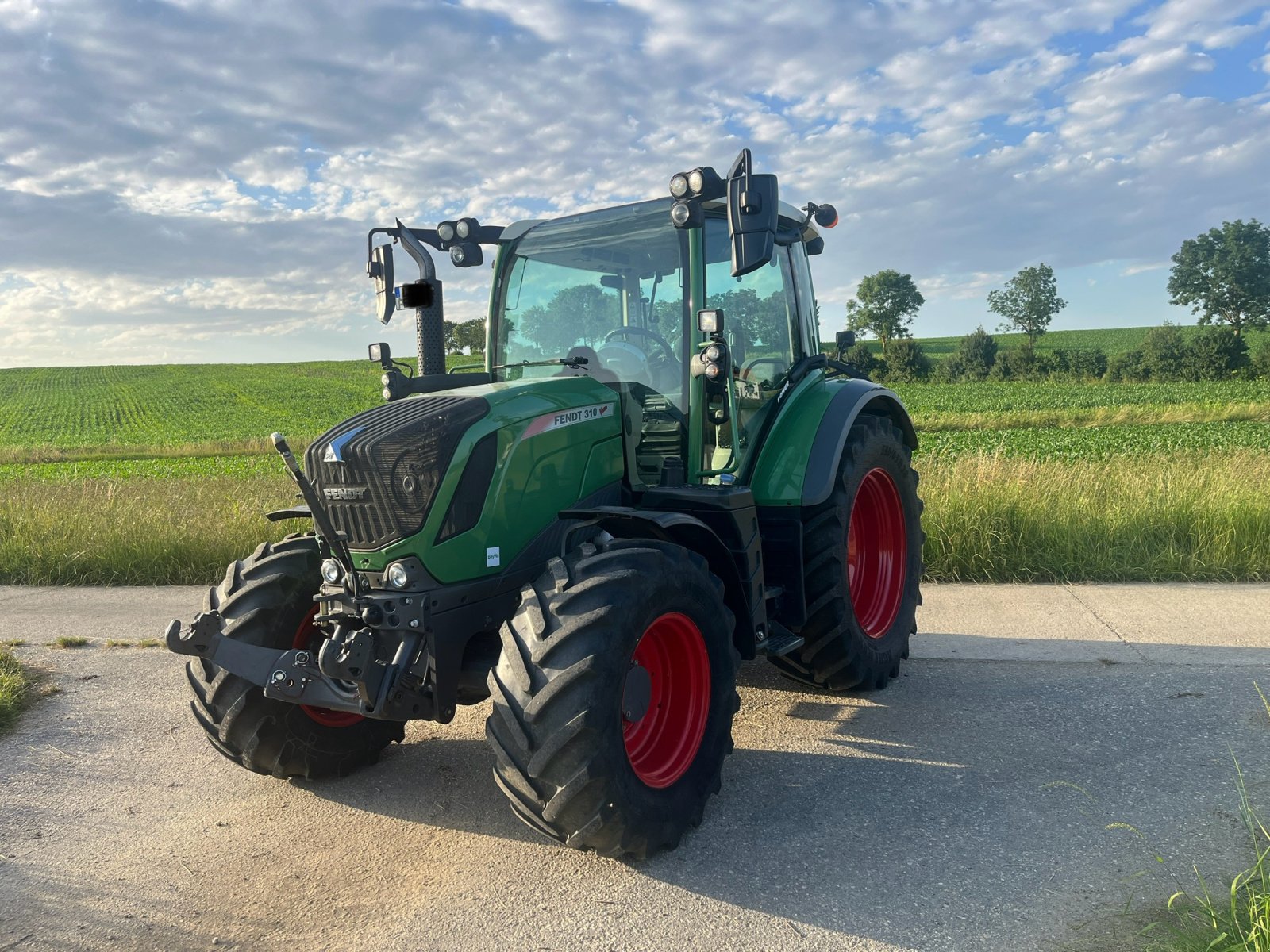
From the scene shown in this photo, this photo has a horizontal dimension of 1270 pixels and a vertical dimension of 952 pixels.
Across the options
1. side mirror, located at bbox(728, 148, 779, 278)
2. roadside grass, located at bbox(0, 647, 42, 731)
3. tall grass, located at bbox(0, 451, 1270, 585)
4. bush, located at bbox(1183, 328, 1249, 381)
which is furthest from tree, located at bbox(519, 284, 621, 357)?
bush, located at bbox(1183, 328, 1249, 381)

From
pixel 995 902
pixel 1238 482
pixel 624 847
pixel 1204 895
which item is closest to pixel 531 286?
pixel 624 847

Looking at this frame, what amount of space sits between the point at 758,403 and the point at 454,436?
190 centimetres

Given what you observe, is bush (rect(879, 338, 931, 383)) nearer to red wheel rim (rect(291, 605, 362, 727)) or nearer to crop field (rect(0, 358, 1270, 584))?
crop field (rect(0, 358, 1270, 584))

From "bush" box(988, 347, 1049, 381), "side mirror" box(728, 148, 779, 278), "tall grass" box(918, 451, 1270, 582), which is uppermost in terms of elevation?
"bush" box(988, 347, 1049, 381)

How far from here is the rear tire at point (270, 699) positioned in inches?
145

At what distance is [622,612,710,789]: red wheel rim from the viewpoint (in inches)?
135

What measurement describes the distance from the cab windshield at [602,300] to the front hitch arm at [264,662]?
172 centimetres

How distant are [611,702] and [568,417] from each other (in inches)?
50.1

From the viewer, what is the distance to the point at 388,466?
11.0 ft

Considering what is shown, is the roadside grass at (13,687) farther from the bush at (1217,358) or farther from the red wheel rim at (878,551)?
the bush at (1217,358)

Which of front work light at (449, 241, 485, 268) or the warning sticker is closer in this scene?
the warning sticker

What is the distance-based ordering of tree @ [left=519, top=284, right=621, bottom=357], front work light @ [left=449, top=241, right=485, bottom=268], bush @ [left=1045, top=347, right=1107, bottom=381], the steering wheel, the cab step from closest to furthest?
the cab step → the steering wheel → tree @ [left=519, top=284, right=621, bottom=357] → front work light @ [left=449, top=241, right=485, bottom=268] → bush @ [left=1045, top=347, right=1107, bottom=381]

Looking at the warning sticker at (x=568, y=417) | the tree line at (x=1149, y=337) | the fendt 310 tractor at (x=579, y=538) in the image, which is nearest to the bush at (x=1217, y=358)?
the tree line at (x=1149, y=337)

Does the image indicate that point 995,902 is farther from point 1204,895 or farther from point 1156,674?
point 1156,674
